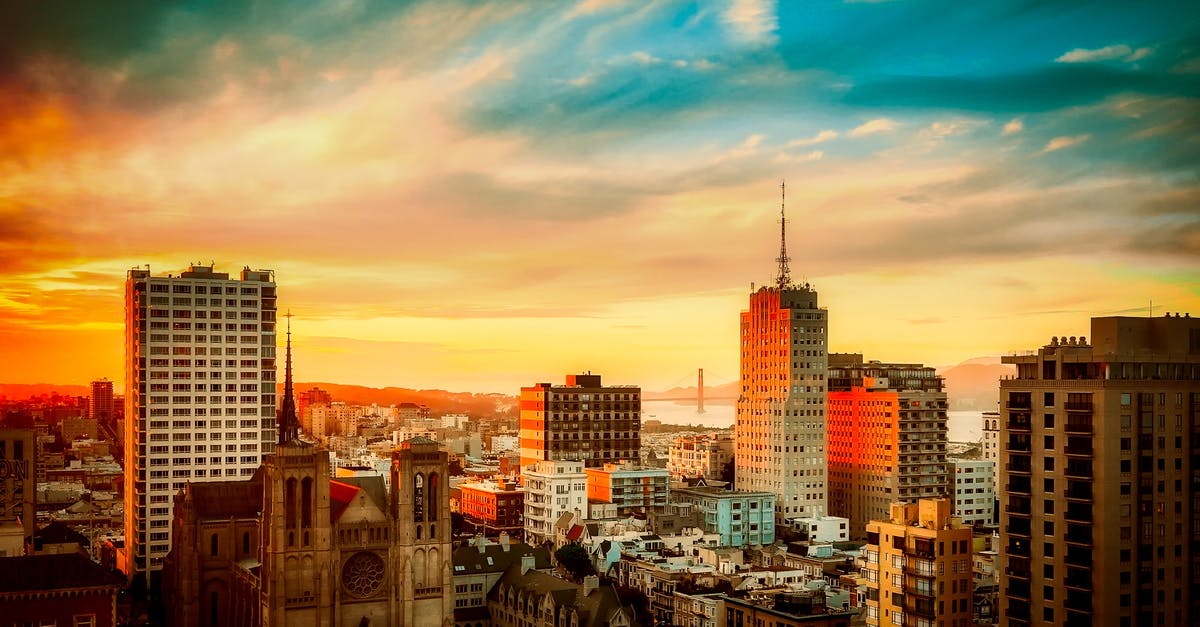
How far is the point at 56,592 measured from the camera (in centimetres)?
5256

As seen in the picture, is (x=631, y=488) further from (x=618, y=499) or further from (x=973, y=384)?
(x=973, y=384)

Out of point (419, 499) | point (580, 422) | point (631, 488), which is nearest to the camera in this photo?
point (419, 499)

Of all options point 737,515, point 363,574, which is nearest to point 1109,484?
point 363,574

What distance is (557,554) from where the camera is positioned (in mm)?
82375

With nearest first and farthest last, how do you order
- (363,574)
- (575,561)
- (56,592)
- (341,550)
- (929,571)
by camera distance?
(929,571)
(56,592)
(341,550)
(363,574)
(575,561)

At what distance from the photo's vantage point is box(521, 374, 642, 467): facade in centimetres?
11038

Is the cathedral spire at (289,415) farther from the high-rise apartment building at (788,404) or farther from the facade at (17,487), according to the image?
the high-rise apartment building at (788,404)

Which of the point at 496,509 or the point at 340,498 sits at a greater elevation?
the point at 340,498

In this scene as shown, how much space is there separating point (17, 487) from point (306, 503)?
22.6 meters

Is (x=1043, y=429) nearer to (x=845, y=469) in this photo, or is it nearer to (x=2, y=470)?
(x=2, y=470)

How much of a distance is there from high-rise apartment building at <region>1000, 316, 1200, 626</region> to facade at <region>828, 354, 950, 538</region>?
66044 mm

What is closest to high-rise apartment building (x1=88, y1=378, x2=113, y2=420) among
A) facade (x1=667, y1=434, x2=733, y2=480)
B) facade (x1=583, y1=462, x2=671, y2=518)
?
facade (x1=583, y1=462, x2=671, y2=518)

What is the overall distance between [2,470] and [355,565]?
77.1 ft

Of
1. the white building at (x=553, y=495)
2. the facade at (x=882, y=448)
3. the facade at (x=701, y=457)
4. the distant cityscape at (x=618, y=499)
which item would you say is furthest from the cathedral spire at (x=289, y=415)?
the facade at (x=701, y=457)
